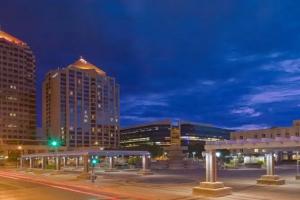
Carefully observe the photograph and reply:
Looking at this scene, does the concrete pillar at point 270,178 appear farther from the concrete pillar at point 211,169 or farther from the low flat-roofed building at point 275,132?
the low flat-roofed building at point 275,132

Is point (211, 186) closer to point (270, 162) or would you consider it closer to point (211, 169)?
point (211, 169)

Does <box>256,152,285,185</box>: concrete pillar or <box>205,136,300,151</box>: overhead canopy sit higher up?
<box>205,136,300,151</box>: overhead canopy

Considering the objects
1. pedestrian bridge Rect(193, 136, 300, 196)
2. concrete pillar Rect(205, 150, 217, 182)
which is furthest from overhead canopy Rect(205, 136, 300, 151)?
concrete pillar Rect(205, 150, 217, 182)

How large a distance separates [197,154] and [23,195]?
148m

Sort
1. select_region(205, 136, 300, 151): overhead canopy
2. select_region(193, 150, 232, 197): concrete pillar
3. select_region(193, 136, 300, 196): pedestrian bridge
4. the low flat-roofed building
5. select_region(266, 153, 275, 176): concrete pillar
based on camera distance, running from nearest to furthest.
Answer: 1. select_region(205, 136, 300, 151): overhead canopy
2. select_region(193, 136, 300, 196): pedestrian bridge
3. select_region(193, 150, 232, 197): concrete pillar
4. select_region(266, 153, 275, 176): concrete pillar
5. the low flat-roofed building

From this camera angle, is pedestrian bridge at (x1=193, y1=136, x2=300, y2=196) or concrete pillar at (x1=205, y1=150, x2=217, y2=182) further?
concrete pillar at (x1=205, y1=150, x2=217, y2=182)

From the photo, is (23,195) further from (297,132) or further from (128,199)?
(297,132)

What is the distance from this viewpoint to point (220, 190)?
3634 centimetres

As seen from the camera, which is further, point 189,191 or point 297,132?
point 297,132

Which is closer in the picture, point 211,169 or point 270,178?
point 211,169

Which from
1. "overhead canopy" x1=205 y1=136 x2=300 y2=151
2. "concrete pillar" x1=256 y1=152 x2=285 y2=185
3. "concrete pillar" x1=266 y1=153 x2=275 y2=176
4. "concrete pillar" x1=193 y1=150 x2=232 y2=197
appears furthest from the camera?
"concrete pillar" x1=266 y1=153 x2=275 y2=176

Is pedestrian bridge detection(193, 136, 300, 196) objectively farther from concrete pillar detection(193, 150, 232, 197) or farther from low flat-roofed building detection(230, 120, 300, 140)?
low flat-roofed building detection(230, 120, 300, 140)

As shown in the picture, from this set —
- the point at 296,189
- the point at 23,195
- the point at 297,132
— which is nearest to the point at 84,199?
the point at 23,195

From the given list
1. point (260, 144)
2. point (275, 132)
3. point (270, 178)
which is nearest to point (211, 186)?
point (260, 144)
